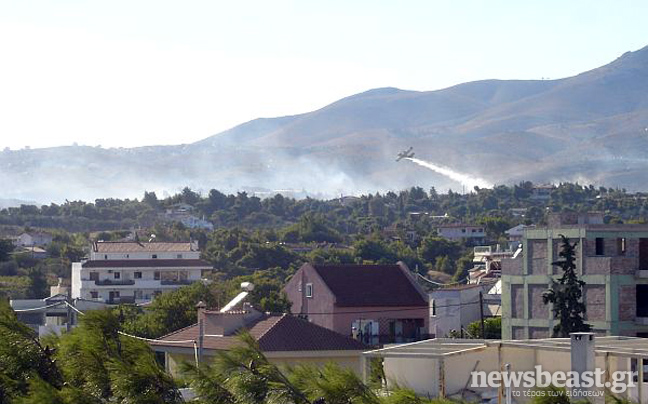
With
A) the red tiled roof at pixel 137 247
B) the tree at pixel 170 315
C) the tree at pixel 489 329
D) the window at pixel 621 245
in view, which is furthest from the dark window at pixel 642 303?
the red tiled roof at pixel 137 247

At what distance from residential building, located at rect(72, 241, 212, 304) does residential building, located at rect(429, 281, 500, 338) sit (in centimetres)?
3810

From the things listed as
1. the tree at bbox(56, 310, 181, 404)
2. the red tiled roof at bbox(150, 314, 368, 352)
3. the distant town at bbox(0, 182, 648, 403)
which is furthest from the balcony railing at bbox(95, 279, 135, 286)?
the tree at bbox(56, 310, 181, 404)

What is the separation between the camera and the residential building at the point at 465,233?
169 metres

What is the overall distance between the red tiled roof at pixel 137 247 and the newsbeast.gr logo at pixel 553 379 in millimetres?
92113

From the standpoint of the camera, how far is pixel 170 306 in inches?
2685

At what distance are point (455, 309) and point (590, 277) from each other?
17867mm

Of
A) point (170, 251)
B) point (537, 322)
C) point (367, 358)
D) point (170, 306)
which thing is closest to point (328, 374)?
point (367, 358)

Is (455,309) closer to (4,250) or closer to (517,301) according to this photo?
(517,301)

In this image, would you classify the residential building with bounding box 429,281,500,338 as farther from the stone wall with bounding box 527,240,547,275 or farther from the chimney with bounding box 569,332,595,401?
the chimney with bounding box 569,332,595,401

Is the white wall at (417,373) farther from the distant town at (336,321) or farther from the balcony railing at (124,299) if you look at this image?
the balcony railing at (124,299)

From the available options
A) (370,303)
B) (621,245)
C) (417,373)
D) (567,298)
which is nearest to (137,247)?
(370,303)

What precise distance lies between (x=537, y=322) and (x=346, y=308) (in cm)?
1322

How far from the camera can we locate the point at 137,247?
4978 inches

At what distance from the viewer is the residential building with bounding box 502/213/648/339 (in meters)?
55.7
